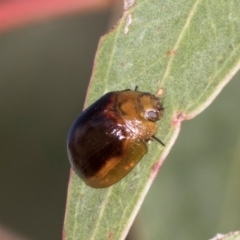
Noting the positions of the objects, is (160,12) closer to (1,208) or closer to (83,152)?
(83,152)

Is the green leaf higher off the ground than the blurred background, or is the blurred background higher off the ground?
the blurred background

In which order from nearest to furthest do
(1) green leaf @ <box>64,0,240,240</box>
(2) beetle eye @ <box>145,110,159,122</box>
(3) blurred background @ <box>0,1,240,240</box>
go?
1. (1) green leaf @ <box>64,0,240,240</box>
2. (2) beetle eye @ <box>145,110,159,122</box>
3. (3) blurred background @ <box>0,1,240,240</box>

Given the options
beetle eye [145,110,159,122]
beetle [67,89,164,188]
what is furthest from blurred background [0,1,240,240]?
beetle eye [145,110,159,122]

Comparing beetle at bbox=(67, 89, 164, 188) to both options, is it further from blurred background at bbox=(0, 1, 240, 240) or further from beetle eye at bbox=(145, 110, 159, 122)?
blurred background at bbox=(0, 1, 240, 240)

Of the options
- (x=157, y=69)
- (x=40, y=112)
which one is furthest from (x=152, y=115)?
(x=40, y=112)

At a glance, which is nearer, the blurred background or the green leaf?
the green leaf

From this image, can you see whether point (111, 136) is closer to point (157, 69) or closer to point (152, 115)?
point (152, 115)

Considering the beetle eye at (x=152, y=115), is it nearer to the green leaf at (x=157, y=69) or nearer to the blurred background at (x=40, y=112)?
the green leaf at (x=157, y=69)

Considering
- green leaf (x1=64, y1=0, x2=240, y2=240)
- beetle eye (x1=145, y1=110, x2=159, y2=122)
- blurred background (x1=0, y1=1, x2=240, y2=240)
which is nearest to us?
green leaf (x1=64, y1=0, x2=240, y2=240)
